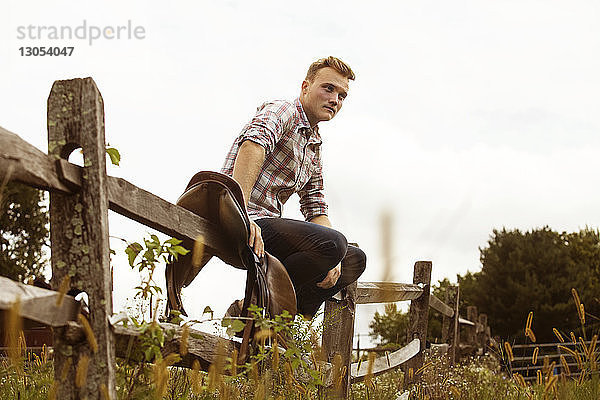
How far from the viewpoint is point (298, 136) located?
134 inches

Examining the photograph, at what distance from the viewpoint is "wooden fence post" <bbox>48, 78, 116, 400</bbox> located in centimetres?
180

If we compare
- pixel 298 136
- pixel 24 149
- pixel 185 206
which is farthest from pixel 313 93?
pixel 24 149

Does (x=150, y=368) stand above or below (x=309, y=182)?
below

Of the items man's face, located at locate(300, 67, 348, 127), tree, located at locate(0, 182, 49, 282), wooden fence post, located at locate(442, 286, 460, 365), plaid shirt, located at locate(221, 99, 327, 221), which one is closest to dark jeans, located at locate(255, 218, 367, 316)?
plaid shirt, located at locate(221, 99, 327, 221)

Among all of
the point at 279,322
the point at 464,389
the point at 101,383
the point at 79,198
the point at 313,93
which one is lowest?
the point at 464,389

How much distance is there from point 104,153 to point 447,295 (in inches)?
344

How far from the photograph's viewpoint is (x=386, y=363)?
16.6 feet

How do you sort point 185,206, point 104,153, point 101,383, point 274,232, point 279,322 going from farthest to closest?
point 274,232 → point 185,206 → point 279,322 → point 104,153 → point 101,383

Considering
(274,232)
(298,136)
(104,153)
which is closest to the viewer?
(104,153)

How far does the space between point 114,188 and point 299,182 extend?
1.63 m

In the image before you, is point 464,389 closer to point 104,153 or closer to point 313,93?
point 313,93

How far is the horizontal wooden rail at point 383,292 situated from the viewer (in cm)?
134

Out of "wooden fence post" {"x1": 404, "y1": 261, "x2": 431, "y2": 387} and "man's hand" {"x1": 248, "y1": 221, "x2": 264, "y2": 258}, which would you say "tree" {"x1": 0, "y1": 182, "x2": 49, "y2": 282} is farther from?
"man's hand" {"x1": 248, "y1": 221, "x2": 264, "y2": 258}

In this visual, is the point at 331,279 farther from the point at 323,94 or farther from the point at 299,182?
the point at 323,94
